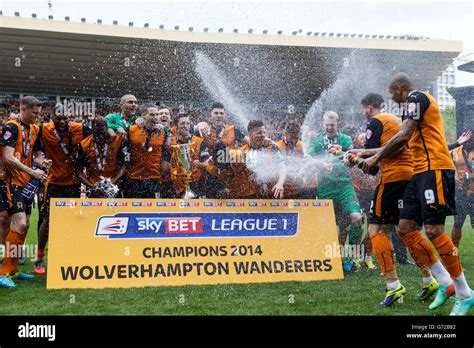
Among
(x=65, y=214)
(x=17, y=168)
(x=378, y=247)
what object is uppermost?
(x=17, y=168)

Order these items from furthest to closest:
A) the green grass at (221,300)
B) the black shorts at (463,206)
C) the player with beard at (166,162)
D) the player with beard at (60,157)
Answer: the black shorts at (463,206) < the player with beard at (166,162) < the player with beard at (60,157) < the green grass at (221,300)

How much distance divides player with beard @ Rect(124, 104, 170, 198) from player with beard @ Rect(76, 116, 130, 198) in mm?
135

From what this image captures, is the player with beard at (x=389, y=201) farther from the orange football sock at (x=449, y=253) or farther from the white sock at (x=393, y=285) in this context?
the orange football sock at (x=449, y=253)

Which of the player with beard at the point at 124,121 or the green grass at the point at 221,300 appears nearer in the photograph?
the green grass at the point at 221,300

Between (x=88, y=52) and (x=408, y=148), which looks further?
(x=88, y=52)

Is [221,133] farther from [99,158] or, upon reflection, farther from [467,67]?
[467,67]

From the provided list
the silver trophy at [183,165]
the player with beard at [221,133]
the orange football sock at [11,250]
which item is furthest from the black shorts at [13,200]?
the player with beard at [221,133]

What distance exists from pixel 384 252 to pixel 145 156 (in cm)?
345

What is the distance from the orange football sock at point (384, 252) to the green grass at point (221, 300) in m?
0.36

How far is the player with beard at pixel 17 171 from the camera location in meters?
5.88
